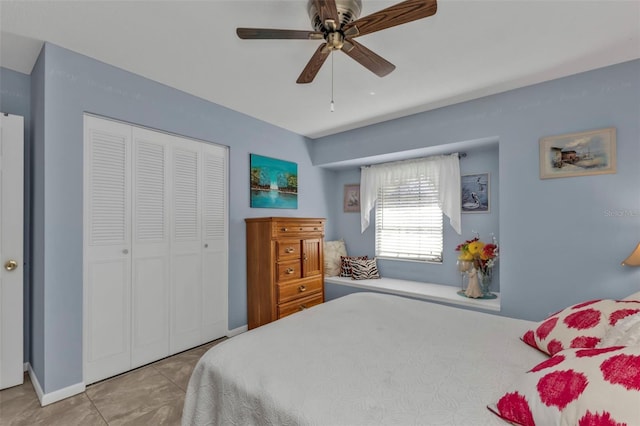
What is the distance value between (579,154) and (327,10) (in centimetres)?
243

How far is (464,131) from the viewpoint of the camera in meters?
3.04

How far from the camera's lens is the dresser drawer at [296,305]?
10.5ft

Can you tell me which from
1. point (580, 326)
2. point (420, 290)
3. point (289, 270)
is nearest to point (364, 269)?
point (420, 290)

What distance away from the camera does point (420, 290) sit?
3.42 metres

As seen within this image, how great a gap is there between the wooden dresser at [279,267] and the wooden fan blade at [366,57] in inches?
72.1

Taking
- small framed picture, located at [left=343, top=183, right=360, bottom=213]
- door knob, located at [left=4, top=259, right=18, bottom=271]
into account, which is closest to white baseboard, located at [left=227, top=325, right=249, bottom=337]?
door knob, located at [left=4, top=259, right=18, bottom=271]

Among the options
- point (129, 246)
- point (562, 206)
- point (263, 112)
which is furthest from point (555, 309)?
point (129, 246)

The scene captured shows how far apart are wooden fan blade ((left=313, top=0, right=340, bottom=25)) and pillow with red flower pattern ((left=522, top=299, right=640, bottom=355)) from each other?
181 centimetres

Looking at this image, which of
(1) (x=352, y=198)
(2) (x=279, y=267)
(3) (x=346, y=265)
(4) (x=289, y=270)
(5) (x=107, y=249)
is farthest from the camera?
(1) (x=352, y=198)

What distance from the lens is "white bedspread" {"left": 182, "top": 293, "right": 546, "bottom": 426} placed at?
3.18 feet

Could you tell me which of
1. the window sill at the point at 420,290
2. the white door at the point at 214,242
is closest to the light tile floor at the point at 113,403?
the white door at the point at 214,242

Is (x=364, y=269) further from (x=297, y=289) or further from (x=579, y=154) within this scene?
(x=579, y=154)

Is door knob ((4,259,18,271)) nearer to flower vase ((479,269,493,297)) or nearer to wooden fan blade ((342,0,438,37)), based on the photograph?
wooden fan blade ((342,0,438,37))

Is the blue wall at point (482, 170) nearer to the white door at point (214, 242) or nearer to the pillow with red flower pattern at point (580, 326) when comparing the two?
the white door at point (214, 242)
